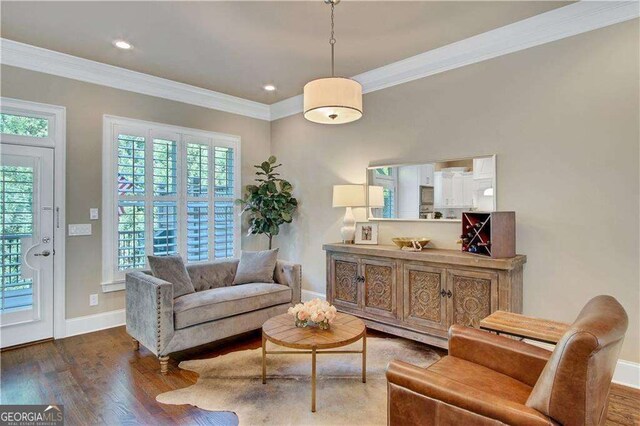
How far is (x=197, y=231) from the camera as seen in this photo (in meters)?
4.84

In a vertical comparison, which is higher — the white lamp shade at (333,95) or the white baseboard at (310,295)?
the white lamp shade at (333,95)

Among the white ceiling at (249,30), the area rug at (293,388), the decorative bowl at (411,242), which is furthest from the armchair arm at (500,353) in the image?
the white ceiling at (249,30)

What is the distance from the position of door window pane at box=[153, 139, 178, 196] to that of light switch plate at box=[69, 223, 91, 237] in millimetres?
817

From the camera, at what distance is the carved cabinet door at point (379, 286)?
11.4ft

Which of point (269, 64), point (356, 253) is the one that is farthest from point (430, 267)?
point (269, 64)

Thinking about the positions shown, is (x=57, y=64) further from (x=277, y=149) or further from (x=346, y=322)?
(x=346, y=322)

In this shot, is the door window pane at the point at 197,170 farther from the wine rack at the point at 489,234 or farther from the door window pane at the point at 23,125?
the wine rack at the point at 489,234

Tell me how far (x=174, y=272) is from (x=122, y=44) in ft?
7.50

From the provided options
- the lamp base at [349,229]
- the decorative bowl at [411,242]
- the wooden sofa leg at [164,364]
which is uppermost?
the lamp base at [349,229]

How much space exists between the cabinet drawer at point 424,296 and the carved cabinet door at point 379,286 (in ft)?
0.43

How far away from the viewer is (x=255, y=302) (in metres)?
3.59

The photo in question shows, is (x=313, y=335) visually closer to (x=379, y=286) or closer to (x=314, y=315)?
(x=314, y=315)

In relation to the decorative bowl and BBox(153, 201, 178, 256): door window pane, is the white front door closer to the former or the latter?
BBox(153, 201, 178, 256): door window pane

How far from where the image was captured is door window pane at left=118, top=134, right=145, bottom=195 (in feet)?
13.6
